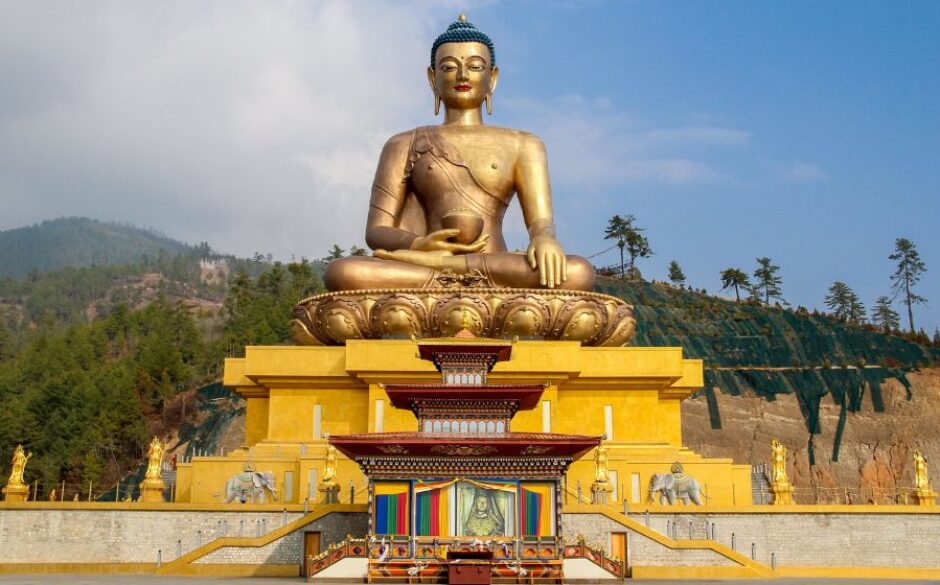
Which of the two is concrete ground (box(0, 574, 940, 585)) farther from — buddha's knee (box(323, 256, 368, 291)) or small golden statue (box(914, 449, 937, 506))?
buddha's knee (box(323, 256, 368, 291))

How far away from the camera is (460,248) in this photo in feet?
57.7

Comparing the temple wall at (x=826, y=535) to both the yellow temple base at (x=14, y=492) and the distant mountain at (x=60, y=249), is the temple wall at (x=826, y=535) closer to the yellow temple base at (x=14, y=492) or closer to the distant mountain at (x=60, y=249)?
the yellow temple base at (x=14, y=492)

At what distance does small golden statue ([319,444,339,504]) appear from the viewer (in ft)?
45.0

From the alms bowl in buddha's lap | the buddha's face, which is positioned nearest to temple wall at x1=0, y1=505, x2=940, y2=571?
the alms bowl in buddha's lap

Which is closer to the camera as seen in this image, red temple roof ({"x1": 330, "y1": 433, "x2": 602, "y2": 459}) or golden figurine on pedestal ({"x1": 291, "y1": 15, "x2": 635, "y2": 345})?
red temple roof ({"x1": 330, "y1": 433, "x2": 602, "y2": 459})

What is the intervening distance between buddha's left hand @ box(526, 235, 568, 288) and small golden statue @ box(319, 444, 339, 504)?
4.67 metres

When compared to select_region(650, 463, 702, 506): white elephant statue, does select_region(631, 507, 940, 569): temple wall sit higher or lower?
lower

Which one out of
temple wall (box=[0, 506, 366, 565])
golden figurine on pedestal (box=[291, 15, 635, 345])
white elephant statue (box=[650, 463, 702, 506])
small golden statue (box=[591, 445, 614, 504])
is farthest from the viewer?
golden figurine on pedestal (box=[291, 15, 635, 345])

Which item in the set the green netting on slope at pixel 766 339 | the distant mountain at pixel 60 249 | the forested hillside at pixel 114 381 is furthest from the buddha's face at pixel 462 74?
the distant mountain at pixel 60 249

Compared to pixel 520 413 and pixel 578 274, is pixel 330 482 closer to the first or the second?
pixel 520 413

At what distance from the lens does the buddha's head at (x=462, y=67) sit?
63.5ft

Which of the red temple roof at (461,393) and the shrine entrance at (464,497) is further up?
the red temple roof at (461,393)

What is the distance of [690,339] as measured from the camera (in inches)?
1390

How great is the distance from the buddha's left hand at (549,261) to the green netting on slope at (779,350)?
13358 mm
